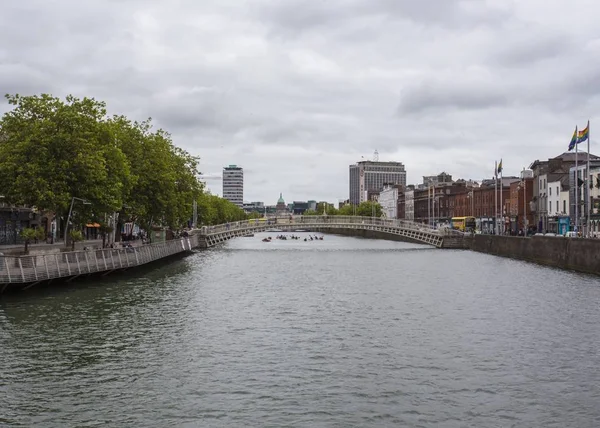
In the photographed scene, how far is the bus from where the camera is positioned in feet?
511

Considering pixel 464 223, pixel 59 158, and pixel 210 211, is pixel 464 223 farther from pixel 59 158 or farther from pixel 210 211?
pixel 59 158

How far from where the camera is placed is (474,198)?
16400cm

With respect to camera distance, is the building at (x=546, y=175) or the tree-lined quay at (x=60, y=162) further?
the building at (x=546, y=175)

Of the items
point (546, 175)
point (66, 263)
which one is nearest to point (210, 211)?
point (546, 175)

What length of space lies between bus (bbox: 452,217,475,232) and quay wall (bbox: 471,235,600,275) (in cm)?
5828

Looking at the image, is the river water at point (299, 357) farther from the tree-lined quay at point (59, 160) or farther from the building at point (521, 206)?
the building at point (521, 206)

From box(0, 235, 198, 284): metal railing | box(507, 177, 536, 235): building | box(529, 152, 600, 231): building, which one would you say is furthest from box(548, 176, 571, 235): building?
box(0, 235, 198, 284): metal railing

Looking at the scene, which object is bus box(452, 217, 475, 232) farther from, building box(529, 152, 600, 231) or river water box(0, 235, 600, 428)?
river water box(0, 235, 600, 428)

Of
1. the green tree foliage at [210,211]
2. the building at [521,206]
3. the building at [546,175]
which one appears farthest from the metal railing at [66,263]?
the building at [521,206]

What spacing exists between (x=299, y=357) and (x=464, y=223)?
14243 centimetres

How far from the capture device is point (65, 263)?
44.2 meters

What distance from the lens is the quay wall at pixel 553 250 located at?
58062mm

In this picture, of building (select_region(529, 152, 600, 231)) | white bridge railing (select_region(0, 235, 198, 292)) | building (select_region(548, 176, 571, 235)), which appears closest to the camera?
white bridge railing (select_region(0, 235, 198, 292))

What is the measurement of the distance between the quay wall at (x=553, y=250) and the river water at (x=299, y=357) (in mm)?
12522
